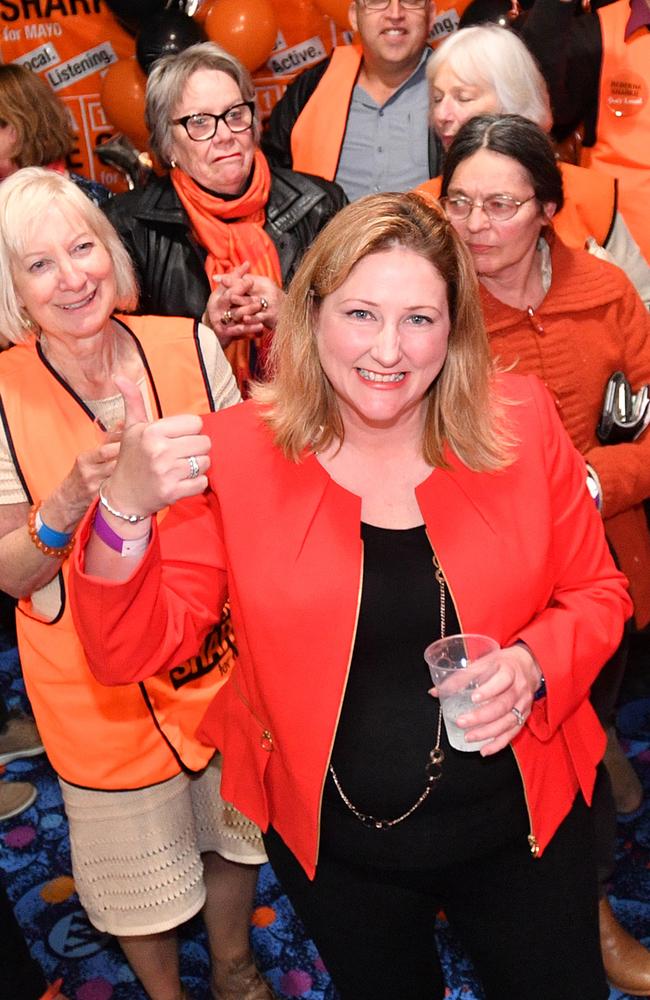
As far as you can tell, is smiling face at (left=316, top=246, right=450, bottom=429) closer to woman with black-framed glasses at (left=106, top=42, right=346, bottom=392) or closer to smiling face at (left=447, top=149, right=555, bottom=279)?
smiling face at (left=447, top=149, right=555, bottom=279)

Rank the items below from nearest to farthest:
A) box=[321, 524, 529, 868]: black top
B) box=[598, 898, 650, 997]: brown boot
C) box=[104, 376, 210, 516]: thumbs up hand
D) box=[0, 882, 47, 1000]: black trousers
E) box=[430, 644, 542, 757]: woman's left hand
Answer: box=[104, 376, 210, 516]: thumbs up hand → box=[430, 644, 542, 757]: woman's left hand → box=[321, 524, 529, 868]: black top → box=[0, 882, 47, 1000]: black trousers → box=[598, 898, 650, 997]: brown boot

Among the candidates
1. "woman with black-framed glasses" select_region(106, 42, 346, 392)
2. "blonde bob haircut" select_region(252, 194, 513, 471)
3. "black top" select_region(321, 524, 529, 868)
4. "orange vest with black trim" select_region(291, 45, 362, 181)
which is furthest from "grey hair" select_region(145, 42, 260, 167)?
"black top" select_region(321, 524, 529, 868)

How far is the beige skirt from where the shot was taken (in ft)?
8.09

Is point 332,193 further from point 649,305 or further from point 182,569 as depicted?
point 182,569

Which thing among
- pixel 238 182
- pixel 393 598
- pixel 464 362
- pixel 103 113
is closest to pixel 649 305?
pixel 238 182

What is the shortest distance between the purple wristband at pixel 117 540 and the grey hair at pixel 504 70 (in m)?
1.77

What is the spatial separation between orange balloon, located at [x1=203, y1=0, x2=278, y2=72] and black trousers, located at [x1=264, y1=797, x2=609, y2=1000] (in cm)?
335

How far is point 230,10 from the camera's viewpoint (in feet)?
14.5

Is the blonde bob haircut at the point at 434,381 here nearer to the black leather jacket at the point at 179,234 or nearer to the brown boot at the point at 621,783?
the black leather jacket at the point at 179,234

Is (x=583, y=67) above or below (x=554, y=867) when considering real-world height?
above

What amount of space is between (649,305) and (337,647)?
1831mm

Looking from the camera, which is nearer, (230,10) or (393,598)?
(393,598)

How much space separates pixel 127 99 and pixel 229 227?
5.03ft

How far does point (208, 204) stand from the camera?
320cm
